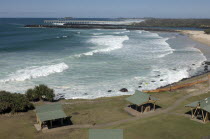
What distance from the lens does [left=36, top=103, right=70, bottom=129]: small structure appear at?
1985 cm

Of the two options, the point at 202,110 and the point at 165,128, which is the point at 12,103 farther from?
the point at 202,110

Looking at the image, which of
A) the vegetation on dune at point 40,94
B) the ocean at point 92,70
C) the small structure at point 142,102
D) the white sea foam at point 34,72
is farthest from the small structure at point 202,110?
the white sea foam at point 34,72

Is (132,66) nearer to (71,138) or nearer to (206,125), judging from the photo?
(206,125)

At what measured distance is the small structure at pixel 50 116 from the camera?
19.9 m

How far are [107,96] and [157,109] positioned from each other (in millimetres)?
7234

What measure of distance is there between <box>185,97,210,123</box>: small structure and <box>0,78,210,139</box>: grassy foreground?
0.89 meters

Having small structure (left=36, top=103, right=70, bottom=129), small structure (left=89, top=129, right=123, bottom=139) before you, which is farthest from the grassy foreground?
small structure (left=89, top=129, right=123, bottom=139)

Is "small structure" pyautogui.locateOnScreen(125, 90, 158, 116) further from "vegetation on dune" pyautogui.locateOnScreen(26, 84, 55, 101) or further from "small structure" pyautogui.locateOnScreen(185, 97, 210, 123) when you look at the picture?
"vegetation on dune" pyautogui.locateOnScreen(26, 84, 55, 101)

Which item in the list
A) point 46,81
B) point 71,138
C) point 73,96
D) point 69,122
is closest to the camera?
point 71,138

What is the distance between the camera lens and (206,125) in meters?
20.4

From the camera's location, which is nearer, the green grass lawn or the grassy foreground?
the green grass lawn

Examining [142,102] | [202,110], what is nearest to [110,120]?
[142,102]

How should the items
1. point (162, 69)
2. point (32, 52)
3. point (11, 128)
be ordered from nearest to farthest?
1. point (11, 128)
2. point (162, 69)
3. point (32, 52)

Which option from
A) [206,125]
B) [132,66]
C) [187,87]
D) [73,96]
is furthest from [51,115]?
[132,66]
